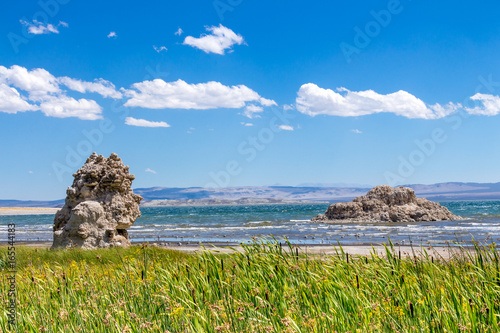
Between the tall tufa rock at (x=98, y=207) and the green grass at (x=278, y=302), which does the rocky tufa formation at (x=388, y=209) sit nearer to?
the tall tufa rock at (x=98, y=207)

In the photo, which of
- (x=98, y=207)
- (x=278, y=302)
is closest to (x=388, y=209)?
(x=98, y=207)

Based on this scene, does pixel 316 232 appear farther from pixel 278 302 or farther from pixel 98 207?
pixel 278 302

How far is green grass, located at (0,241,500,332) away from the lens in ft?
14.9

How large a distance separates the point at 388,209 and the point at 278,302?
158 feet

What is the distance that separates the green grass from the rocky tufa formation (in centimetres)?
4367

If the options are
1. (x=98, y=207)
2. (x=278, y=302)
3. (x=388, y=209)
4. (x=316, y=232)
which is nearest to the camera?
(x=278, y=302)

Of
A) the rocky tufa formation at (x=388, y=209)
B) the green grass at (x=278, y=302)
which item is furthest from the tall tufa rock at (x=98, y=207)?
the rocky tufa formation at (x=388, y=209)

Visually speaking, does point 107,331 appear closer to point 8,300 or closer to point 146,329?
point 146,329

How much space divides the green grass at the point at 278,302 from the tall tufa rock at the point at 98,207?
6476mm

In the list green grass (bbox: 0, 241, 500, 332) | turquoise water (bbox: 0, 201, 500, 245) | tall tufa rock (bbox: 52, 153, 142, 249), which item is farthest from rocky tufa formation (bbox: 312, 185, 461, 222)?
green grass (bbox: 0, 241, 500, 332)

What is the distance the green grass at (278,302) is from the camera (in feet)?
14.9

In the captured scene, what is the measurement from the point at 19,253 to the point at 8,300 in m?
8.51

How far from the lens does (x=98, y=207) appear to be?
14.9 m

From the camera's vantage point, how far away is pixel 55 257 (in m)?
12.9
